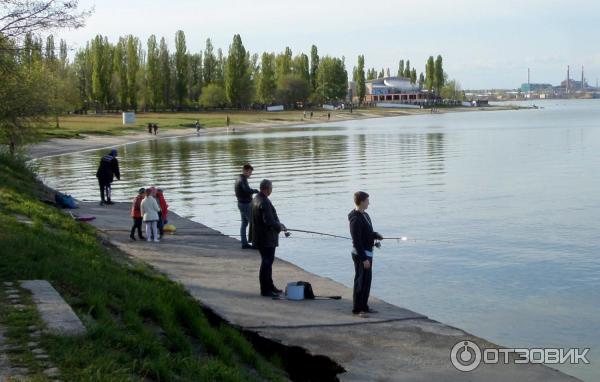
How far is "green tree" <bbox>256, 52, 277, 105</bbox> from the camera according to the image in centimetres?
15090

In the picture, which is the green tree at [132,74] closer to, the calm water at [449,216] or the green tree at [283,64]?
the green tree at [283,64]

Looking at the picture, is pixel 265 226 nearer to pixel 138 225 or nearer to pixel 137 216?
pixel 137 216

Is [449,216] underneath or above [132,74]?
underneath

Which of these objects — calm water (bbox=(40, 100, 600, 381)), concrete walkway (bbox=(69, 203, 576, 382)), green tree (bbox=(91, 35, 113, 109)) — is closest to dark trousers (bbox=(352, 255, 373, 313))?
concrete walkway (bbox=(69, 203, 576, 382))

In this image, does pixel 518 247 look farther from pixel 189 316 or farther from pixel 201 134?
pixel 201 134

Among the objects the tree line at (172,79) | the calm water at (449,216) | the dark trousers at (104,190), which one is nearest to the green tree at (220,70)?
the tree line at (172,79)

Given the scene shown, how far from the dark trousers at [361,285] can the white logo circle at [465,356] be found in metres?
1.66

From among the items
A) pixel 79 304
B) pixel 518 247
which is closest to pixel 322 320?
pixel 79 304

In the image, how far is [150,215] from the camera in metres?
18.1

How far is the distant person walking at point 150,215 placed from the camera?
17997mm

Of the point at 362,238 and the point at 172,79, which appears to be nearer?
the point at 362,238

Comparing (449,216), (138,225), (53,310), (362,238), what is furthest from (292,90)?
(53,310)

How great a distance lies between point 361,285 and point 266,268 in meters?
1.81

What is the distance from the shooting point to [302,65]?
17250cm
